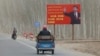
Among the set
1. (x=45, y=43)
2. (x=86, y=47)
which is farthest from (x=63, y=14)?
(x=45, y=43)

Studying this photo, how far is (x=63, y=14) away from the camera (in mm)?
62656

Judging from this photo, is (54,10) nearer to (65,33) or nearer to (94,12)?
(65,33)

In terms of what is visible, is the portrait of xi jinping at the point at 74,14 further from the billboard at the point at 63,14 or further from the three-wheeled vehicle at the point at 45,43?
the three-wheeled vehicle at the point at 45,43

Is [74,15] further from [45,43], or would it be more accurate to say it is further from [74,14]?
[45,43]

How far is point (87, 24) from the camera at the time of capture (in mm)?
107000

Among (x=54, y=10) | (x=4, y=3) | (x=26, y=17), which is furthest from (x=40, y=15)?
(x=54, y=10)

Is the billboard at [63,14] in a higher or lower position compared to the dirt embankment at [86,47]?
higher

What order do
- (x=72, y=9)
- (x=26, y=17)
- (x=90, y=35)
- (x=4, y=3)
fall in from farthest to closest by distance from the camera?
(x=4, y=3) → (x=26, y=17) → (x=90, y=35) → (x=72, y=9)

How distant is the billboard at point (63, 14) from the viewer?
61719 millimetres

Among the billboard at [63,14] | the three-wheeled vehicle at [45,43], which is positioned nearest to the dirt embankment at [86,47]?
the three-wheeled vehicle at [45,43]

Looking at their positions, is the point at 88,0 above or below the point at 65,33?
above

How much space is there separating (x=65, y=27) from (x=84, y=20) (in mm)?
5510

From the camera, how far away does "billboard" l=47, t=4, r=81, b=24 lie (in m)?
61.7

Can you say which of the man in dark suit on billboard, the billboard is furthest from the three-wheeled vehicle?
the billboard
